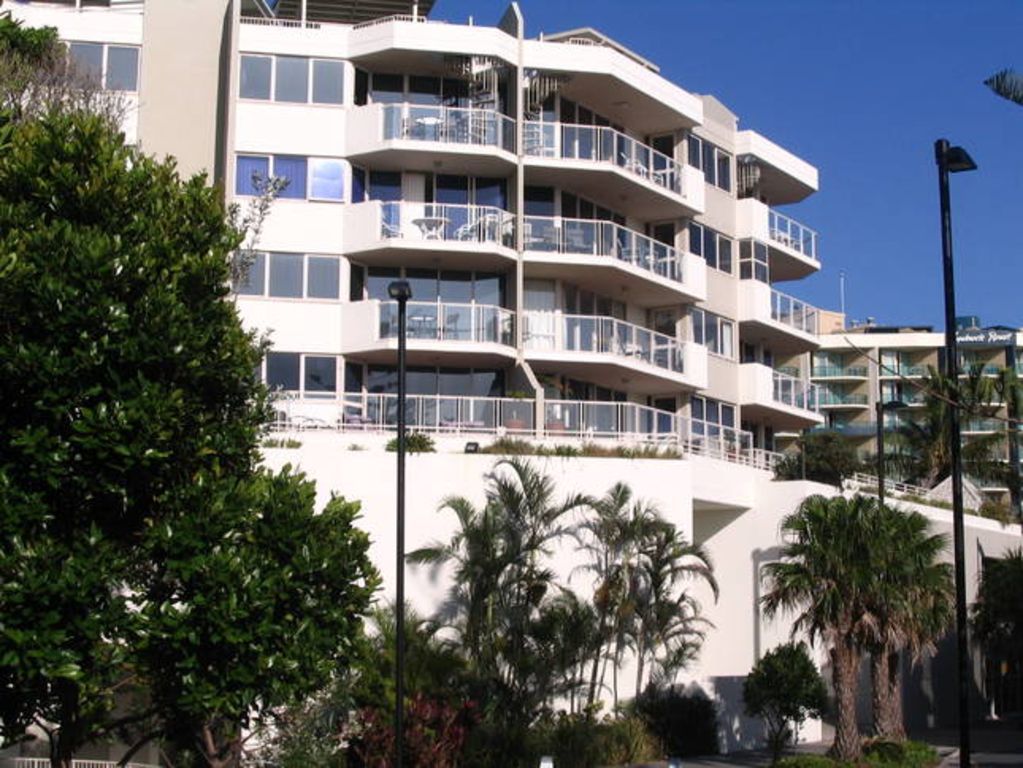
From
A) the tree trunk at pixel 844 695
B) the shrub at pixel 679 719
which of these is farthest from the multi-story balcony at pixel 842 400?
the tree trunk at pixel 844 695

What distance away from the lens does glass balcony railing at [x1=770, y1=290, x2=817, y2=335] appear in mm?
48344

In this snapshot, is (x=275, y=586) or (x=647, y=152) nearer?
(x=275, y=586)

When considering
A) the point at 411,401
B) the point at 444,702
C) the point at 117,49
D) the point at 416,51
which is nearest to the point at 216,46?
the point at 117,49

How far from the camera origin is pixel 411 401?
36781mm

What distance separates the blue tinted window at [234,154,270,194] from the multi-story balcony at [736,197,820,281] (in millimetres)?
15546

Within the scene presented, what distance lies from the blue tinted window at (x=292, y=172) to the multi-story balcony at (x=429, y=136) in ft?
4.28

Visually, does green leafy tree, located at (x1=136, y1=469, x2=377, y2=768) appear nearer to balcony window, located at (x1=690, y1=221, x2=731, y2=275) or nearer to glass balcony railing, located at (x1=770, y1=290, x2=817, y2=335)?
balcony window, located at (x1=690, y1=221, x2=731, y2=275)

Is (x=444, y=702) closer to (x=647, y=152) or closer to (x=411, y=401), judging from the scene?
(x=411, y=401)

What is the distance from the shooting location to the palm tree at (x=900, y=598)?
29.9 meters

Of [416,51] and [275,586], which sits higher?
[416,51]

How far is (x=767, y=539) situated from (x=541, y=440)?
7367 millimetres

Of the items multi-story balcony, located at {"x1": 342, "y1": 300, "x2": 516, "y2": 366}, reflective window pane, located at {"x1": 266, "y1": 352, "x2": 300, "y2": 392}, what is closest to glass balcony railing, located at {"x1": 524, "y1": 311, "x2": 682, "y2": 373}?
multi-story balcony, located at {"x1": 342, "y1": 300, "x2": 516, "y2": 366}

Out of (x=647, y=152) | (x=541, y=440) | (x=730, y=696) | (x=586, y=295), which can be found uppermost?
(x=647, y=152)

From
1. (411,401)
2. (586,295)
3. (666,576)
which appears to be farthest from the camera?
(586,295)
